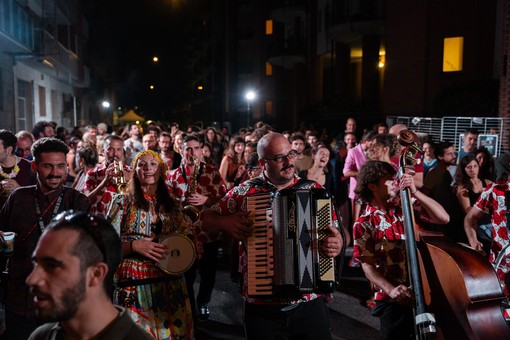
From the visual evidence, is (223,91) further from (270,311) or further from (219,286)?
(270,311)

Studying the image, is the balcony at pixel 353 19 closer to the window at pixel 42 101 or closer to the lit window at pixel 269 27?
the lit window at pixel 269 27

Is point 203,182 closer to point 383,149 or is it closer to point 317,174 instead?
point 383,149

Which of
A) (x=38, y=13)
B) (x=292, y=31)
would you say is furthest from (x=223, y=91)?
(x=38, y=13)

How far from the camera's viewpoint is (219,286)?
7.78 m

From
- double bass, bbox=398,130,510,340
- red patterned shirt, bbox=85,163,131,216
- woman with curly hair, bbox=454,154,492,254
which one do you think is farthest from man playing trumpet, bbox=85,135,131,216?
woman with curly hair, bbox=454,154,492,254

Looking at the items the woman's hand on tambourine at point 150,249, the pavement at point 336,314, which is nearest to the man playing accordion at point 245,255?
the woman's hand on tambourine at point 150,249

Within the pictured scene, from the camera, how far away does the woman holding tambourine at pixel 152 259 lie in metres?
4.24

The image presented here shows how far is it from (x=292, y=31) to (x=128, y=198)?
35787mm

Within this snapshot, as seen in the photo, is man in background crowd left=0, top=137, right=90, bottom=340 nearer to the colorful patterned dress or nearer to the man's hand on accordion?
the colorful patterned dress

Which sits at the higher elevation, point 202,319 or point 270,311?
point 270,311

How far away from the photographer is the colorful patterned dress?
4242 mm

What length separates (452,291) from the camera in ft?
11.2

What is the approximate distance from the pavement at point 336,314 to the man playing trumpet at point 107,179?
1959mm

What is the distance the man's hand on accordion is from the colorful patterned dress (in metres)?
1.40
